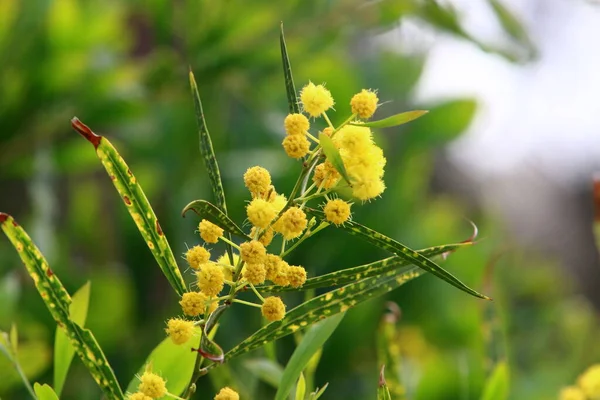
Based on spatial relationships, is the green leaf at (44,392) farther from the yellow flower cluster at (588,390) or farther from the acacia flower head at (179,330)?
the yellow flower cluster at (588,390)

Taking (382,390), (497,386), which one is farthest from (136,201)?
(497,386)

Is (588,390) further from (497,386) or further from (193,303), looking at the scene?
(193,303)

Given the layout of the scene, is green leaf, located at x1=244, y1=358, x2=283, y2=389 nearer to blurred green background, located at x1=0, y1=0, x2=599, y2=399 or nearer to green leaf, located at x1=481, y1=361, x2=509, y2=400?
green leaf, located at x1=481, y1=361, x2=509, y2=400

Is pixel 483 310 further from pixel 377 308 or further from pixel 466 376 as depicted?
pixel 377 308

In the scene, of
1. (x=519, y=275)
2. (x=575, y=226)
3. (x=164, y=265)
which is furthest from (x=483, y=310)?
(x=575, y=226)

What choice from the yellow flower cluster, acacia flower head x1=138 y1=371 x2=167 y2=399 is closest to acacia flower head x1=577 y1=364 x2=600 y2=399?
the yellow flower cluster

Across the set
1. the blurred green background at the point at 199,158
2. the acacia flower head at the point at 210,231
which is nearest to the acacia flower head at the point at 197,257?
the acacia flower head at the point at 210,231
